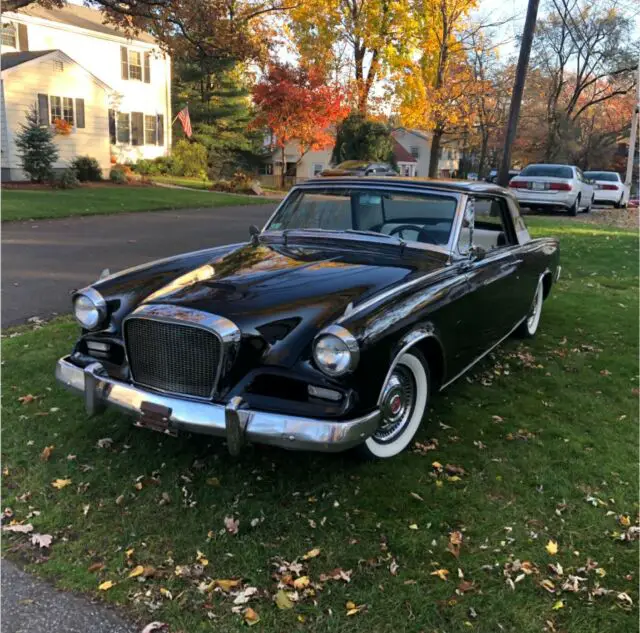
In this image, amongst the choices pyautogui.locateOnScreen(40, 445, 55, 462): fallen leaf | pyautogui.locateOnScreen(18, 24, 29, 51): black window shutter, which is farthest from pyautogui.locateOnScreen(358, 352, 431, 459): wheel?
pyautogui.locateOnScreen(18, 24, 29, 51): black window shutter

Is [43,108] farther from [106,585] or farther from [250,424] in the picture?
[106,585]

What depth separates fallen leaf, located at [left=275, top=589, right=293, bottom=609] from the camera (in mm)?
2365

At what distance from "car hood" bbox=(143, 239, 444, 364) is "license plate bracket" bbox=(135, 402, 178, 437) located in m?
0.54

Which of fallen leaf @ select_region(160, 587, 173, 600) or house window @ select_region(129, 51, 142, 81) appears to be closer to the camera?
fallen leaf @ select_region(160, 587, 173, 600)

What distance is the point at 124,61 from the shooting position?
94.9 feet

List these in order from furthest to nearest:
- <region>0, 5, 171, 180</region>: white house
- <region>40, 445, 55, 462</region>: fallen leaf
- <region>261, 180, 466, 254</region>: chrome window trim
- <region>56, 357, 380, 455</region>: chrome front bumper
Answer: <region>0, 5, 171, 180</region>: white house, <region>261, 180, 466, 254</region>: chrome window trim, <region>40, 445, 55, 462</region>: fallen leaf, <region>56, 357, 380, 455</region>: chrome front bumper

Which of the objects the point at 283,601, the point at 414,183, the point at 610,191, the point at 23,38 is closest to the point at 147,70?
the point at 23,38

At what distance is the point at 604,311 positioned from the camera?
6961 mm

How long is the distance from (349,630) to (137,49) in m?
32.0

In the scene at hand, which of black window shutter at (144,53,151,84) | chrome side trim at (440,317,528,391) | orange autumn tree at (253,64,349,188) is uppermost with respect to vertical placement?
black window shutter at (144,53,151,84)

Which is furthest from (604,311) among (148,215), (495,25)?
(495,25)

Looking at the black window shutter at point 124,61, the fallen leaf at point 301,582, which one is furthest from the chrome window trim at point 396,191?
the black window shutter at point 124,61

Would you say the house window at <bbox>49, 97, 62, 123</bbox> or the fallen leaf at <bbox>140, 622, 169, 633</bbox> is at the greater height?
the house window at <bbox>49, 97, 62, 123</bbox>

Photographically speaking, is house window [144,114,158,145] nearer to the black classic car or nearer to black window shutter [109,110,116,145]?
black window shutter [109,110,116,145]
